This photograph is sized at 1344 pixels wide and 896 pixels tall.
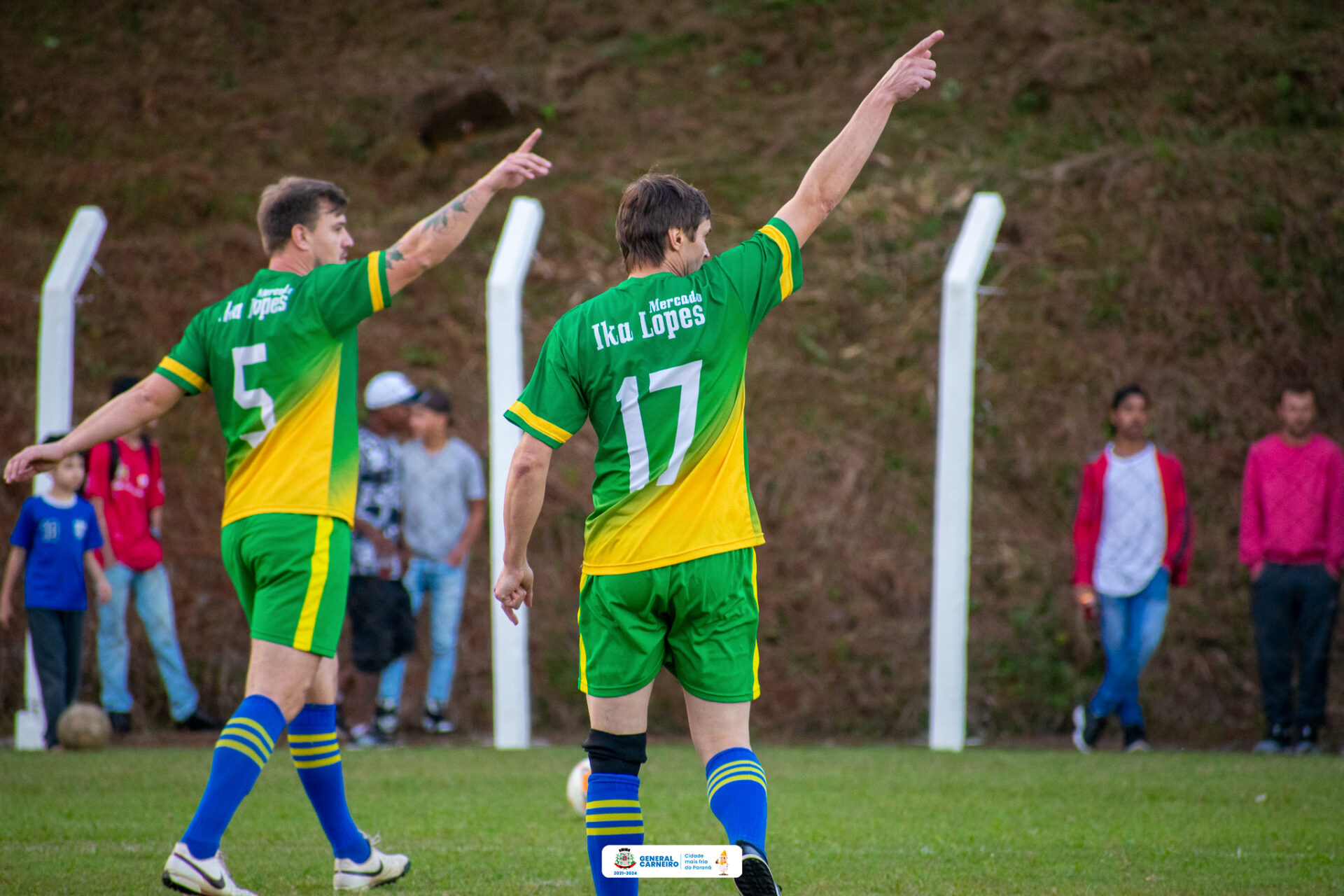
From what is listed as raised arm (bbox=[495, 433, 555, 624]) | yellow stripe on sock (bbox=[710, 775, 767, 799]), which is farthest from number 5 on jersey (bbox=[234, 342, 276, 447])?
yellow stripe on sock (bbox=[710, 775, 767, 799])

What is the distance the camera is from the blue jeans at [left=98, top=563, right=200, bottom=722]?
8797mm

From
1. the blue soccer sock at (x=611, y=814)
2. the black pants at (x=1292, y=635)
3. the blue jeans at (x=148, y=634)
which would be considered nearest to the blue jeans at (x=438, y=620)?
the blue jeans at (x=148, y=634)

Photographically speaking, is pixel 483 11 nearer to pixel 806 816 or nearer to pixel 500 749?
pixel 500 749

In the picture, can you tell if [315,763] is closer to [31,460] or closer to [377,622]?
[31,460]

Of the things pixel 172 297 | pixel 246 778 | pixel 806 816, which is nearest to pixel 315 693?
pixel 246 778

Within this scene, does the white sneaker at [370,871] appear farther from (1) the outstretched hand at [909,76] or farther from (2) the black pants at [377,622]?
(2) the black pants at [377,622]

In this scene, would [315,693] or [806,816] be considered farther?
[806,816]

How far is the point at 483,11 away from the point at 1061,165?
8.11 metres

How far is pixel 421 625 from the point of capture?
10281mm

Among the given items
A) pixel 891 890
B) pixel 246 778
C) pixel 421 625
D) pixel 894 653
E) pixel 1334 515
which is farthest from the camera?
pixel 421 625

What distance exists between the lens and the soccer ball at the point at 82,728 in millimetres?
8172

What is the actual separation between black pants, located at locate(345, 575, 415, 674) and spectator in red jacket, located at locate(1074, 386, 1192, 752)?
14.5ft

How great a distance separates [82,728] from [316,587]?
4.82 meters

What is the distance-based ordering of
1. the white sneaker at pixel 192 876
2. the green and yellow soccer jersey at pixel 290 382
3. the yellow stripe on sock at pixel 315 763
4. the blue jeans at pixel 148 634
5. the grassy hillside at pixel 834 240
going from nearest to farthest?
1. the white sneaker at pixel 192 876
2. the green and yellow soccer jersey at pixel 290 382
3. the yellow stripe on sock at pixel 315 763
4. the blue jeans at pixel 148 634
5. the grassy hillside at pixel 834 240
